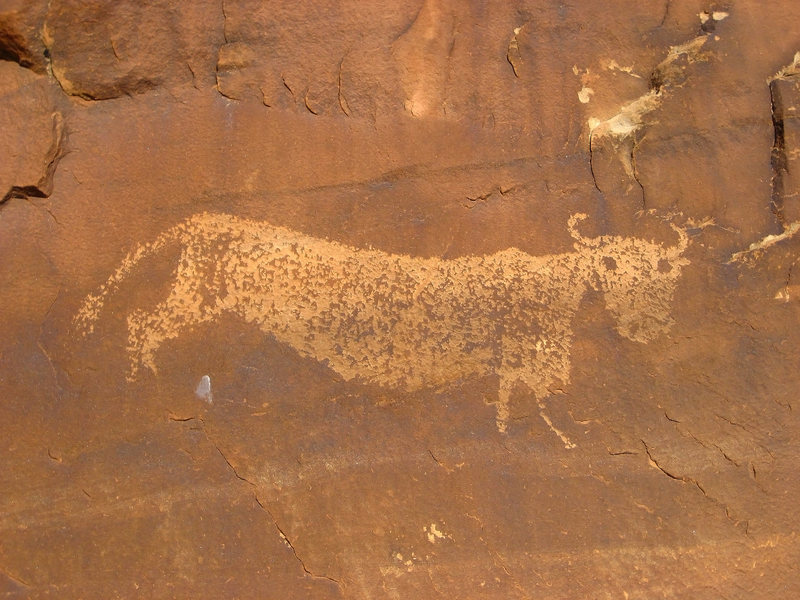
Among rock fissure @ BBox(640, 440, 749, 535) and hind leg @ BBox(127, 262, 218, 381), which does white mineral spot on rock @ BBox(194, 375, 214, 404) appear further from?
rock fissure @ BBox(640, 440, 749, 535)

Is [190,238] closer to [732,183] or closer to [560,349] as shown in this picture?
[560,349]

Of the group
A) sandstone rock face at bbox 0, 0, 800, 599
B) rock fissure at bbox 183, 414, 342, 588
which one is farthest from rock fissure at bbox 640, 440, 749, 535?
rock fissure at bbox 183, 414, 342, 588

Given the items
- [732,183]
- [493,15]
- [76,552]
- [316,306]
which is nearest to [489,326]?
[316,306]

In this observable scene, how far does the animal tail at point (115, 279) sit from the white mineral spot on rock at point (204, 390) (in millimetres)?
345

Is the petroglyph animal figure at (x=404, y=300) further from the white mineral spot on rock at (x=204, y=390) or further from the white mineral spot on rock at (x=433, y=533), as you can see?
the white mineral spot on rock at (x=433, y=533)

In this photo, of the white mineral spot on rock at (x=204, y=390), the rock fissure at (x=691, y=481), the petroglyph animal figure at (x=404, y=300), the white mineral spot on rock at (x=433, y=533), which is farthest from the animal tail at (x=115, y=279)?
the rock fissure at (x=691, y=481)

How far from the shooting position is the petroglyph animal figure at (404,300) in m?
1.79

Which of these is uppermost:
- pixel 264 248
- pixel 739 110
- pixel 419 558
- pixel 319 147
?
pixel 739 110

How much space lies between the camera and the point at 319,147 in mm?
1892

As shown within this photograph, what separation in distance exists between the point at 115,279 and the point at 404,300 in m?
0.82

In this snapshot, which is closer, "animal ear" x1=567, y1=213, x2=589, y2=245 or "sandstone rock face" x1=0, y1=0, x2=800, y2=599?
"sandstone rock face" x1=0, y1=0, x2=800, y2=599

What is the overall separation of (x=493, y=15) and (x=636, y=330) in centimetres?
100

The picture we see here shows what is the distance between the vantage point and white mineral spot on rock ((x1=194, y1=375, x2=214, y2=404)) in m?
1.78

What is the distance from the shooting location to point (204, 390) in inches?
70.3
